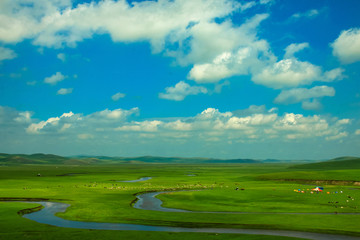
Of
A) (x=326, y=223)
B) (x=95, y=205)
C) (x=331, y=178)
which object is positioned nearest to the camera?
(x=326, y=223)

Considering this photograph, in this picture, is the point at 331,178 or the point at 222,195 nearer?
the point at 222,195

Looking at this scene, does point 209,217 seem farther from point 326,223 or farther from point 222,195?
point 222,195

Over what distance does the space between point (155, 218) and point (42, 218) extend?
17289 millimetres

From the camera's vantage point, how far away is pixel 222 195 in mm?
74250

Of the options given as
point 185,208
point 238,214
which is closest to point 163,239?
point 238,214

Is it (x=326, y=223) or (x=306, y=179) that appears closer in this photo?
(x=326, y=223)

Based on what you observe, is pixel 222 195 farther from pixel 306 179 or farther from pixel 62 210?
pixel 306 179

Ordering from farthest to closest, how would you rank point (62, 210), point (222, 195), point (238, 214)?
point (222, 195), point (62, 210), point (238, 214)

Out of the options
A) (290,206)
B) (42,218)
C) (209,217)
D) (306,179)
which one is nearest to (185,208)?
(209,217)

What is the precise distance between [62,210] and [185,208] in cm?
2163

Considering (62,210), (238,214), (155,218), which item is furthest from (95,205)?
(238,214)

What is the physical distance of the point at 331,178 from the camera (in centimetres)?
12250

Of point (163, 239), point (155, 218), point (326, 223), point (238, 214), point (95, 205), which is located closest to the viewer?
point (163, 239)

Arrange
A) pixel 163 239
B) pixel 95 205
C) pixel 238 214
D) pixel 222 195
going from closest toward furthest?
1. pixel 163 239
2. pixel 238 214
3. pixel 95 205
4. pixel 222 195
